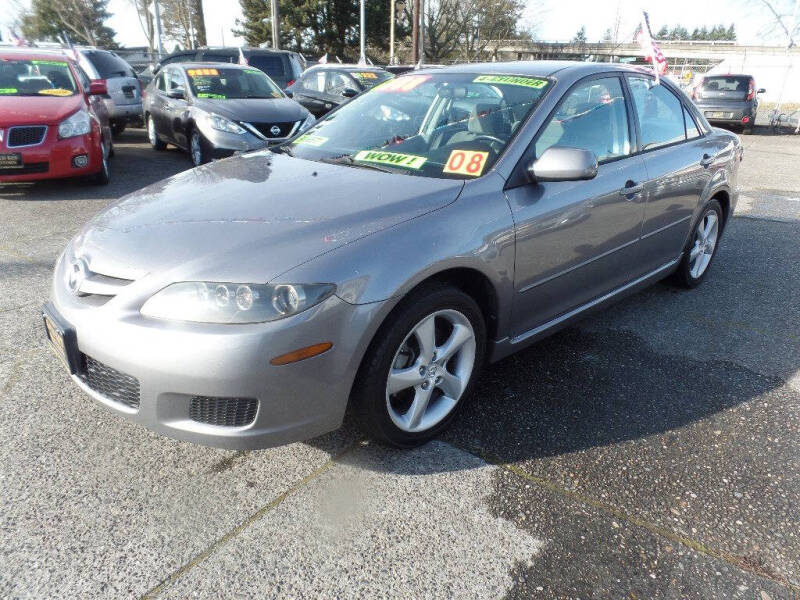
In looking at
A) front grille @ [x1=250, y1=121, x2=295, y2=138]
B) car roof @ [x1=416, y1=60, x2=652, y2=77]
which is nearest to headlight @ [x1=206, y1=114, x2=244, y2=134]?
front grille @ [x1=250, y1=121, x2=295, y2=138]

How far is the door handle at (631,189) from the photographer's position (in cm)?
330

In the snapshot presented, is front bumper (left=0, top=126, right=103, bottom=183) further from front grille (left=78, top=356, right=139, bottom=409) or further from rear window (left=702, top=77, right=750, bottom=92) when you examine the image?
rear window (left=702, top=77, right=750, bottom=92)

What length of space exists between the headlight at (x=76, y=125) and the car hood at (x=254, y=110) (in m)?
1.60

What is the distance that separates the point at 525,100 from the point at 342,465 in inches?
76.8

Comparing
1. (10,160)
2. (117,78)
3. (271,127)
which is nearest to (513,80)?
(271,127)

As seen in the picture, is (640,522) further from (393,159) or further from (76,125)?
(76,125)

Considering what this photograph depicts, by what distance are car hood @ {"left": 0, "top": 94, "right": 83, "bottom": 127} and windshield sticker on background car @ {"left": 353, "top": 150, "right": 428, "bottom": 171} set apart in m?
5.16

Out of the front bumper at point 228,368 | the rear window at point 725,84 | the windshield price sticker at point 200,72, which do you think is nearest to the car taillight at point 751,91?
the rear window at point 725,84

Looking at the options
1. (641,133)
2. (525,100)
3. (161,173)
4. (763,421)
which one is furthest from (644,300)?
(161,173)

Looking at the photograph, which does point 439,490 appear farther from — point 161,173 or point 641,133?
point 161,173

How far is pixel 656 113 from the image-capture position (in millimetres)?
3859

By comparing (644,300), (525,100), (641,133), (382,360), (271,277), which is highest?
(525,100)

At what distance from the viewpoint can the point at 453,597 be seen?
1.89 meters

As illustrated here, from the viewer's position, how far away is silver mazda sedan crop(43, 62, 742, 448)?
2.06 meters
